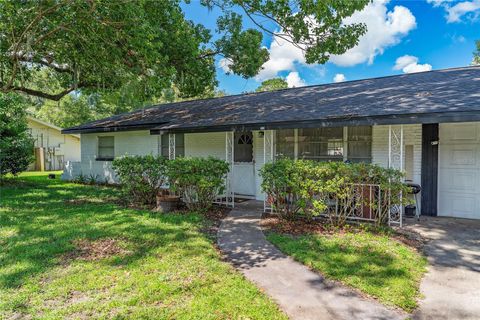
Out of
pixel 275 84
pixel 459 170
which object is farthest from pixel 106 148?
pixel 275 84

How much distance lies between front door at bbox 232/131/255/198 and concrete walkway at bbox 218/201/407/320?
14.9 feet

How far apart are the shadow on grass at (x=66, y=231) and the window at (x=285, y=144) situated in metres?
3.50

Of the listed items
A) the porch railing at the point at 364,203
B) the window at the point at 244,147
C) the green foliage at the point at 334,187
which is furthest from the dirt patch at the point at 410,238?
the window at the point at 244,147

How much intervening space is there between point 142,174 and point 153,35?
3654 millimetres

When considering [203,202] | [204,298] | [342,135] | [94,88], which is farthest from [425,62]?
[204,298]

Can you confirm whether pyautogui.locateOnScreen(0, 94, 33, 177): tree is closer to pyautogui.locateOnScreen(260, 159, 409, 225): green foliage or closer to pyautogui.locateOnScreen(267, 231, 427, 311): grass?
pyautogui.locateOnScreen(260, 159, 409, 225): green foliage

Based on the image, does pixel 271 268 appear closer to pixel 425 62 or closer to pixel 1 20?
pixel 1 20

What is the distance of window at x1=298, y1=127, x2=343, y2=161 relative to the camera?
8.54m

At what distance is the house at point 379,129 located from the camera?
20.5 ft

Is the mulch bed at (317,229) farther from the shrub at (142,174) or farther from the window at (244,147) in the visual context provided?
the window at (244,147)

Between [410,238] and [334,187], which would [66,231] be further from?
[410,238]

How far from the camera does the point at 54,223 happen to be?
6.74m

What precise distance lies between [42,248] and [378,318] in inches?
198

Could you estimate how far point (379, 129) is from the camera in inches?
313
